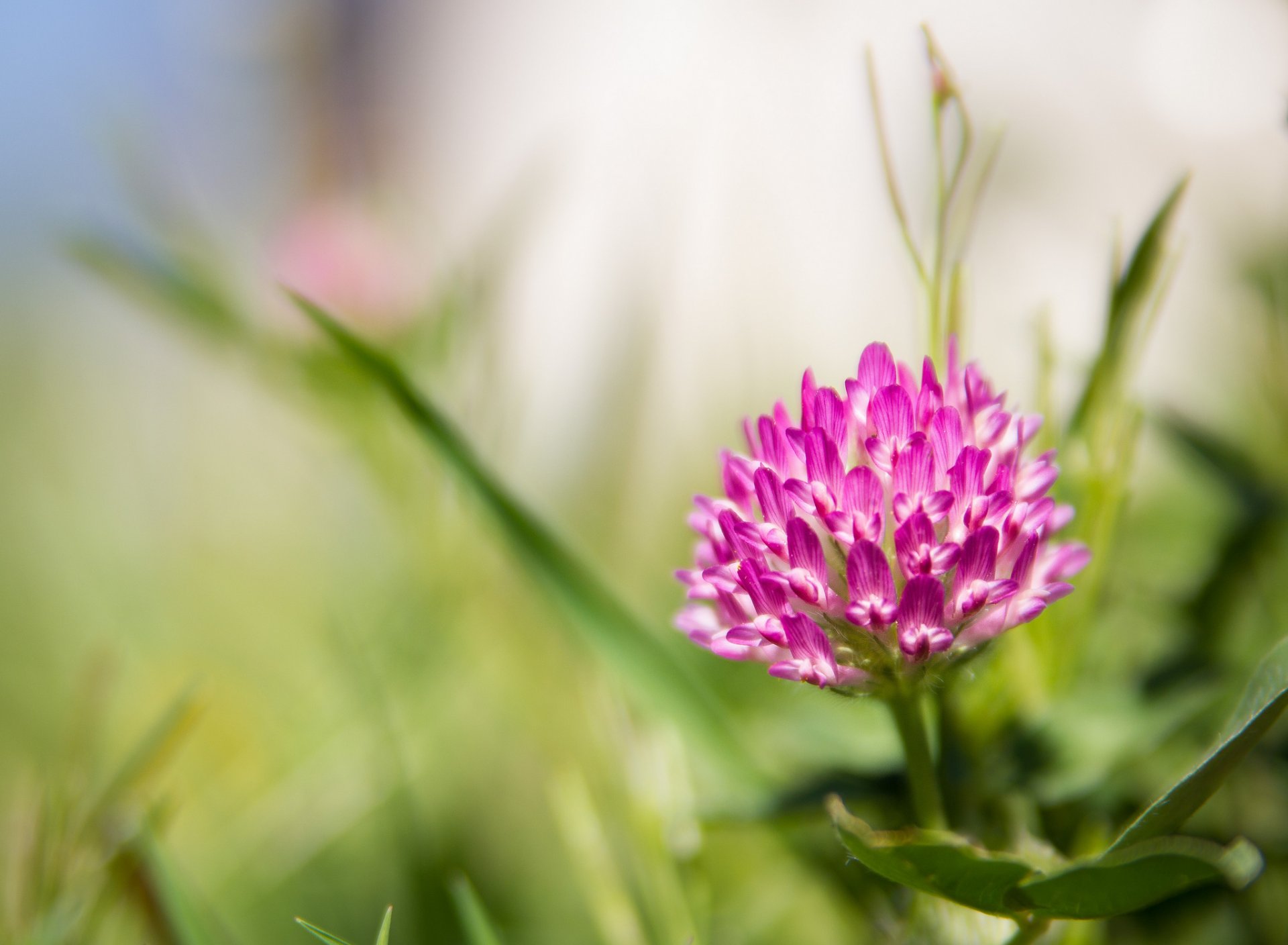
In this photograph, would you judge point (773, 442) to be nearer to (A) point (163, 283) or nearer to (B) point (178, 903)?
(B) point (178, 903)

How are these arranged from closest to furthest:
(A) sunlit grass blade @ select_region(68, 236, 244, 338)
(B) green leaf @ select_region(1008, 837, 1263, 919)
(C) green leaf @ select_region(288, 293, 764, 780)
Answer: (B) green leaf @ select_region(1008, 837, 1263, 919)
(C) green leaf @ select_region(288, 293, 764, 780)
(A) sunlit grass blade @ select_region(68, 236, 244, 338)

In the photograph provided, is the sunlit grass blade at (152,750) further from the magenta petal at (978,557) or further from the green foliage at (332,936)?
the magenta petal at (978,557)

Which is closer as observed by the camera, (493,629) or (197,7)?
(493,629)

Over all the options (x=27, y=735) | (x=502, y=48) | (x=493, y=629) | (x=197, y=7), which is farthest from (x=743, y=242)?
(x=197, y=7)

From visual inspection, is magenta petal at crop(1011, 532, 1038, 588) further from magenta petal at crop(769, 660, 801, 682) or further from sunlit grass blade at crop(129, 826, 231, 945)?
sunlit grass blade at crop(129, 826, 231, 945)

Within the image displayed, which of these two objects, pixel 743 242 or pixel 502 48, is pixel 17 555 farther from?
pixel 502 48

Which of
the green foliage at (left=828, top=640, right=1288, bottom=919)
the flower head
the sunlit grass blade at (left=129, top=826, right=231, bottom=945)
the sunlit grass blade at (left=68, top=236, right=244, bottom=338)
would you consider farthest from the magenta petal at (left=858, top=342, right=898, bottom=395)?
the sunlit grass blade at (left=68, top=236, right=244, bottom=338)

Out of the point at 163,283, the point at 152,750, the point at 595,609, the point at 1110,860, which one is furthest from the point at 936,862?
the point at 163,283

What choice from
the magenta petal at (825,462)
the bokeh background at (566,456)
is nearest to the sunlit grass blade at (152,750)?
the bokeh background at (566,456)
